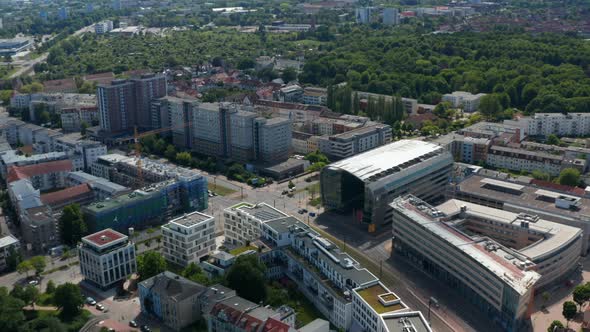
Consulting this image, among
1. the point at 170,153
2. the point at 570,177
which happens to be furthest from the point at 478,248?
the point at 170,153

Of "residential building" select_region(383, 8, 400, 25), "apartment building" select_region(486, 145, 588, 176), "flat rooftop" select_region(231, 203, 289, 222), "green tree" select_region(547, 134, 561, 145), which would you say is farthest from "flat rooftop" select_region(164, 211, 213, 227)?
"residential building" select_region(383, 8, 400, 25)

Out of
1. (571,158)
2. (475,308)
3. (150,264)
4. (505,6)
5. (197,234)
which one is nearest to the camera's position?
(475,308)

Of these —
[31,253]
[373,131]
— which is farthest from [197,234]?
[373,131]

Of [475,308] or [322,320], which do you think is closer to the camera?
[322,320]

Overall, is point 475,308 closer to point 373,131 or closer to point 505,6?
point 373,131

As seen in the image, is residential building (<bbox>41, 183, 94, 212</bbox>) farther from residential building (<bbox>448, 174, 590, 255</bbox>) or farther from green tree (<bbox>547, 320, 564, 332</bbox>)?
green tree (<bbox>547, 320, 564, 332</bbox>)

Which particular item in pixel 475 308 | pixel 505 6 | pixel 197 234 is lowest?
pixel 475 308
